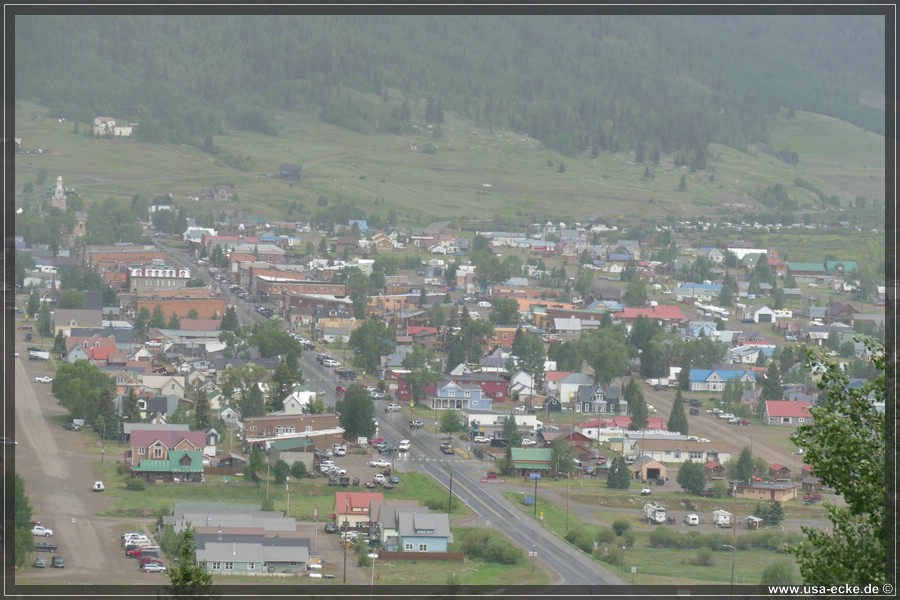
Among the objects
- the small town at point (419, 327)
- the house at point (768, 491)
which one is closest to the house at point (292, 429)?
the small town at point (419, 327)

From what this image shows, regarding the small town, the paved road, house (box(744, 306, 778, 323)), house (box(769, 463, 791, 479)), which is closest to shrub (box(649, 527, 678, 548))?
the small town

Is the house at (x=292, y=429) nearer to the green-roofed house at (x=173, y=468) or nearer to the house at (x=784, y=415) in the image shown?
the green-roofed house at (x=173, y=468)

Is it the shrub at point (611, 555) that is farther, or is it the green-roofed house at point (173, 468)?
the green-roofed house at point (173, 468)

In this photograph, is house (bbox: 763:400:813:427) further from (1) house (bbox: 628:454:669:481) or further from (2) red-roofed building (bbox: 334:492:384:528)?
(2) red-roofed building (bbox: 334:492:384:528)

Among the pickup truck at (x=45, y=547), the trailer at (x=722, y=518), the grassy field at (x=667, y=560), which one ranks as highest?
the pickup truck at (x=45, y=547)

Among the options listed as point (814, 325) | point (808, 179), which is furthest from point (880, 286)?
point (808, 179)

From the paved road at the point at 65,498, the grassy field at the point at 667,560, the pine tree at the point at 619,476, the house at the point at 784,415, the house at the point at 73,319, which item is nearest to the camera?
the paved road at the point at 65,498

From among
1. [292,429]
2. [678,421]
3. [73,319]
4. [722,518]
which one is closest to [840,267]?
[678,421]
